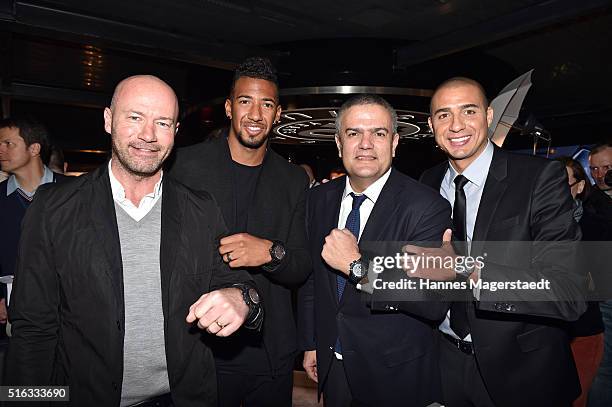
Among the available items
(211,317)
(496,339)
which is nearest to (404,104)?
(496,339)

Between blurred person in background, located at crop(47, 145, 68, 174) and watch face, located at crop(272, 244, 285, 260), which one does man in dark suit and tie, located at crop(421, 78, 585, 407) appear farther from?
blurred person in background, located at crop(47, 145, 68, 174)

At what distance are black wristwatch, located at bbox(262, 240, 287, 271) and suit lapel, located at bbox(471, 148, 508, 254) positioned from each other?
35.4 inches

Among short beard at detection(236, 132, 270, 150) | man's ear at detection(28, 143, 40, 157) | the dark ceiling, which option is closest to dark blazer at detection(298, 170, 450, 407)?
short beard at detection(236, 132, 270, 150)

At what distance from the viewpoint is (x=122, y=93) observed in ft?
5.52

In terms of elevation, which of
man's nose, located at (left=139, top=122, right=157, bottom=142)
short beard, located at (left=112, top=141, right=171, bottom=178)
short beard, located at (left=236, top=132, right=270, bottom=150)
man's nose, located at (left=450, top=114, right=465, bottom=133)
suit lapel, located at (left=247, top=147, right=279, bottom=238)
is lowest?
suit lapel, located at (left=247, top=147, right=279, bottom=238)

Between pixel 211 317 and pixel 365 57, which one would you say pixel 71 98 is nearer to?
pixel 365 57

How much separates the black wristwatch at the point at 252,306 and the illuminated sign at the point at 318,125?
614 cm

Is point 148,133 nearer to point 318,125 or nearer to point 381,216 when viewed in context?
point 381,216

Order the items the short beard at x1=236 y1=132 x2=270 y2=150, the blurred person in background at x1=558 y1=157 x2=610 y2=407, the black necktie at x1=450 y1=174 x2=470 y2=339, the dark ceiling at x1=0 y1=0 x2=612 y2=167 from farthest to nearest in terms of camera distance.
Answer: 1. the dark ceiling at x1=0 y1=0 x2=612 y2=167
2. the blurred person in background at x1=558 y1=157 x2=610 y2=407
3. the short beard at x1=236 y1=132 x2=270 y2=150
4. the black necktie at x1=450 y1=174 x2=470 y2=339

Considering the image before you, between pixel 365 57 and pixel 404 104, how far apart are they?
53.1 inches

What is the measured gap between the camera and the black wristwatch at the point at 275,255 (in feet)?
6.53

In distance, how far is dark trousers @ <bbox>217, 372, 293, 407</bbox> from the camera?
83.4 inches

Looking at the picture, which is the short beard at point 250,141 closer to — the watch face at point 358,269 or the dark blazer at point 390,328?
the dark blazer at point 390,328

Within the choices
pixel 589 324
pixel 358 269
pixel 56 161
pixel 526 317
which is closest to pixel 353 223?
pixel 358 269
